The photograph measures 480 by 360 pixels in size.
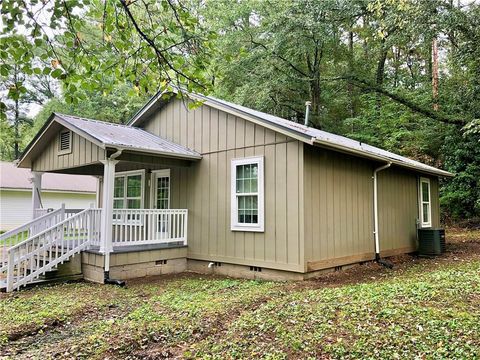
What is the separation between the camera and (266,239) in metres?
7.61

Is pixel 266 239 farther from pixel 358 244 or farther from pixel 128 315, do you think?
pixel 128 315

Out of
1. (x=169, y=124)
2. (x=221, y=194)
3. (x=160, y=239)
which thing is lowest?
(x=160, y=239)

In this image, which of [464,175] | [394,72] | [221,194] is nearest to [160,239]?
[221,194]

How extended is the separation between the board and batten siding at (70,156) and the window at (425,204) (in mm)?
9350

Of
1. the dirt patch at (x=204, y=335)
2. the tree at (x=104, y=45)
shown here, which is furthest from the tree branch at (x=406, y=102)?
the tree at (x=104, y=45)

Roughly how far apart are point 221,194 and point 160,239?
1.74 meters

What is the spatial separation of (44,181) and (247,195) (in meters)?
17.8

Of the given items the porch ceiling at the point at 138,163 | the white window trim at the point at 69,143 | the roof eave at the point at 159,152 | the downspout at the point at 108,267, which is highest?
the white window trim at the point at 69,143

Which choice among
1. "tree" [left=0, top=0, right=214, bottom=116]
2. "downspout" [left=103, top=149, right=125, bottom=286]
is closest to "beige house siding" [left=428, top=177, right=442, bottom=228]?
"downspout" [left=103, top=149, right=125, bottom=286]

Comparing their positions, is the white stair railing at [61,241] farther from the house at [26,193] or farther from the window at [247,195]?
the house at [26,193]

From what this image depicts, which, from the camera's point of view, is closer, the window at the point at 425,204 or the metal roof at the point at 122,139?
the metal roof at the point at 122,139

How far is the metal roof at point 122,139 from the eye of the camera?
299 inches

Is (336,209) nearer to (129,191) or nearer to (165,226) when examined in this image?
(165,226)

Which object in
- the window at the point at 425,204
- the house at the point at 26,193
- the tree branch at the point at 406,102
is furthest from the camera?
the house at the point at 26,193
